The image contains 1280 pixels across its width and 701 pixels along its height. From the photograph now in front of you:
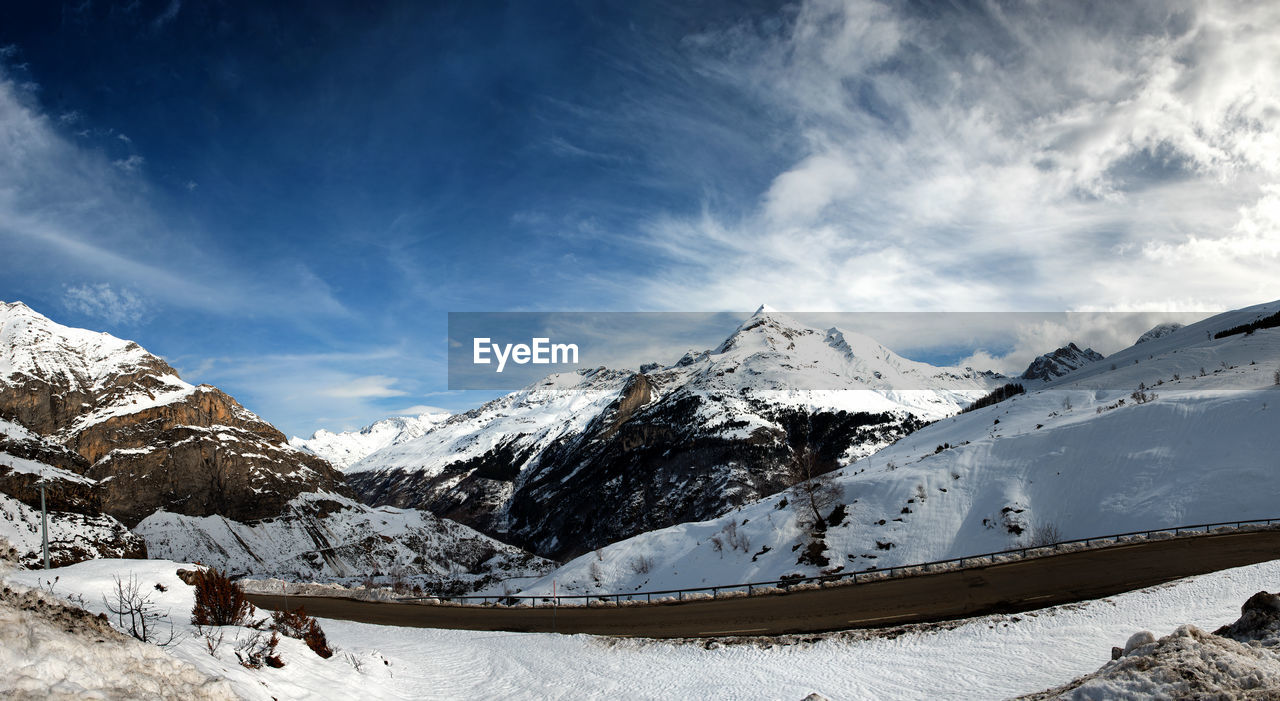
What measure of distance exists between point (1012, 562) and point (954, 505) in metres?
15.0

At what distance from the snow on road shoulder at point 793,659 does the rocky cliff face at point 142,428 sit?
16925 centimetres

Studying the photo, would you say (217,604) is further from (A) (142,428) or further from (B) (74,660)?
(A) (142,428)

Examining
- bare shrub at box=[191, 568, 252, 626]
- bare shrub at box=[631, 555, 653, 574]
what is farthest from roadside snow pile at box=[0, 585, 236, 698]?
bare shrub at box=[631, 555, 653, 574]

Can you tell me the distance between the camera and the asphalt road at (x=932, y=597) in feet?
60.8

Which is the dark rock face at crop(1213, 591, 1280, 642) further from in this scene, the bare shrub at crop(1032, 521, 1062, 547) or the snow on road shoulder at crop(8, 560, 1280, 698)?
the bare shrub at crop(1032, 521, 1062, 547)

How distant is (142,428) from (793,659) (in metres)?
209

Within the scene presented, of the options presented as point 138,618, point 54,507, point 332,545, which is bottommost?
point 332,545

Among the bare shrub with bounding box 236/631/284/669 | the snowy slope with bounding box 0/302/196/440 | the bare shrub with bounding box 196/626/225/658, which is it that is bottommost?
the bare shrub with bounding box 236/631/284/669

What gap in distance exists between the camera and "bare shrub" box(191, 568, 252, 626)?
37.4 feet

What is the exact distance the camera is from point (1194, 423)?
3391 cm

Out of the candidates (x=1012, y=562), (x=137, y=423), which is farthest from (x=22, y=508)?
(x=137, y=423)

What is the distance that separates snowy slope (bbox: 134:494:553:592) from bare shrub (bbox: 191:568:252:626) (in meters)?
115

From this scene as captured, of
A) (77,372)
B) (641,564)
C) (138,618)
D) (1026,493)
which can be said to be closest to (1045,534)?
(1026,493)

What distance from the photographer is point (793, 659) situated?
15242 mm
